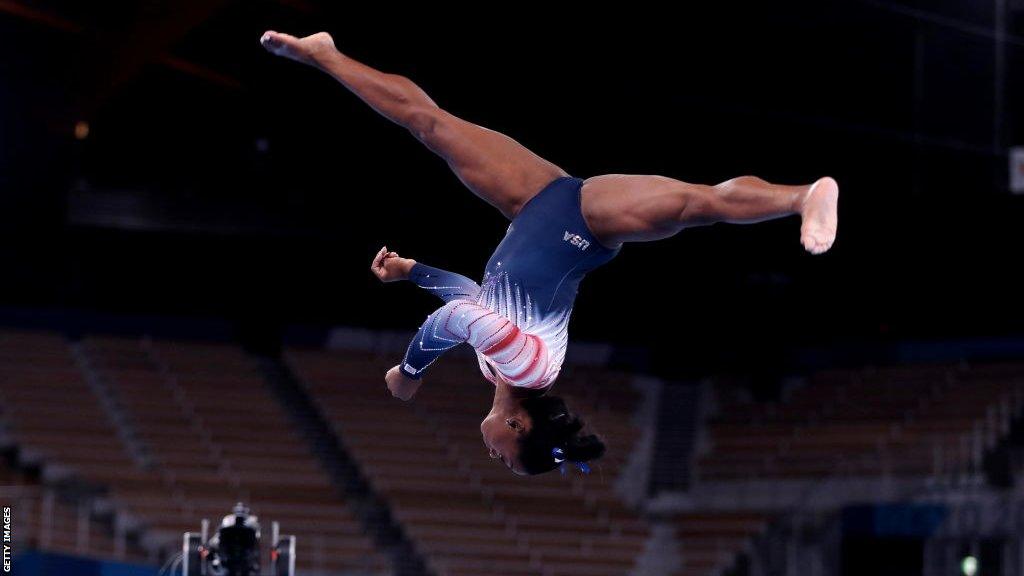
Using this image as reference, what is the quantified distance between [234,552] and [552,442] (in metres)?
3.40

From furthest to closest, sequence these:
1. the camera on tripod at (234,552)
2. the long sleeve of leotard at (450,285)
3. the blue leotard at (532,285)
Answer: the camera on tripod at (234,552), the long sleeve of leotard at (450,285), the blue leotard at (532,285)

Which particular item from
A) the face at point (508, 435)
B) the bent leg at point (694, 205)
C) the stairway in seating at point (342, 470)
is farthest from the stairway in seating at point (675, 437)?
the bent leg at point (694, 205)

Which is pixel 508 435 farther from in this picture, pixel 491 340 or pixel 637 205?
pixel 637 205

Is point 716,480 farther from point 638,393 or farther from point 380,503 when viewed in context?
point 380,503

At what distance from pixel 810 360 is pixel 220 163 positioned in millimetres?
9525

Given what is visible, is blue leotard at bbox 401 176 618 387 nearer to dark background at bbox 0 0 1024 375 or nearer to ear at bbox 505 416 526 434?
ear at bbox 505 416 526 434

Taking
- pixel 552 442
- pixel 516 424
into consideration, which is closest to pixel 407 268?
pixel 516 424

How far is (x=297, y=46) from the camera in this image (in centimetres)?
605

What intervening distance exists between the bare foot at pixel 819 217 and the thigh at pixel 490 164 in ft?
4.76

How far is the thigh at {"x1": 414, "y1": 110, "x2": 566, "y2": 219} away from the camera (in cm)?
608

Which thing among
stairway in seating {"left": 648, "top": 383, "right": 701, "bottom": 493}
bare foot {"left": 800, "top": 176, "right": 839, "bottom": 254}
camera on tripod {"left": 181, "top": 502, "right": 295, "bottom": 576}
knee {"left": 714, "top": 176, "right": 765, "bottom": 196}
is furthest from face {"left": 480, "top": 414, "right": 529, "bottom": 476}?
stairway in seating {"left": 648, "top": 383, "right": 701, "bottom": 493}

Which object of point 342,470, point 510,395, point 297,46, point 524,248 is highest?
point 342,470

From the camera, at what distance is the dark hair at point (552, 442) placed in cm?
564

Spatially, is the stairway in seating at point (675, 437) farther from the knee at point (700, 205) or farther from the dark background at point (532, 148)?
the knee at point (700, 205)
